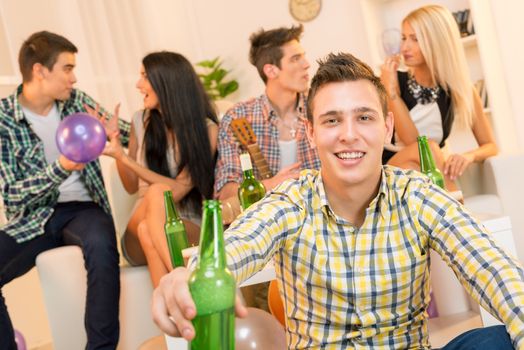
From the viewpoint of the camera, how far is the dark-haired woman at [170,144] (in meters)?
3.18

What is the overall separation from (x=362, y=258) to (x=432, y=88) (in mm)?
2164

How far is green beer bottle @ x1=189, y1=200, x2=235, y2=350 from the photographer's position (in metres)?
0.85

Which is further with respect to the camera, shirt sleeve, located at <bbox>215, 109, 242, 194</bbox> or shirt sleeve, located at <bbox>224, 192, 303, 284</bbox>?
shirt sleeve, located at <bbox>215, 109, 242, 194</bbox>

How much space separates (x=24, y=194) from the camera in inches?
120

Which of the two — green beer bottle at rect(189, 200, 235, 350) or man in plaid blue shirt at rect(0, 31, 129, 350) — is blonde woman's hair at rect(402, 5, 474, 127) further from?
green beer bottle at rect(189, 200, 235, 350)

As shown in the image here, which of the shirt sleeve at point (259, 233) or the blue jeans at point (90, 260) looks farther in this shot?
the blue jeans at point (90, 260)

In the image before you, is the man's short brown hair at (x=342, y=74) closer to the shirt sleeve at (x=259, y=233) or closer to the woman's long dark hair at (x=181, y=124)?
the shirt sleeve at (x=259, y=233)

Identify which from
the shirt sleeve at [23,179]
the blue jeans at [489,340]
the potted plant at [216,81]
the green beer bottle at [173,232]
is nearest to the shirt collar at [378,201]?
the blue jeans at [489,340]

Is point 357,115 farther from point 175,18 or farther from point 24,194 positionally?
point 175,18

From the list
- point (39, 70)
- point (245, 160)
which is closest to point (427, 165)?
point (245, 160)

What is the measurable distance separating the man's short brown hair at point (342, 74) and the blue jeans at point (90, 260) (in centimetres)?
163

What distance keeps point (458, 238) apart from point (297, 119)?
83.5 inches

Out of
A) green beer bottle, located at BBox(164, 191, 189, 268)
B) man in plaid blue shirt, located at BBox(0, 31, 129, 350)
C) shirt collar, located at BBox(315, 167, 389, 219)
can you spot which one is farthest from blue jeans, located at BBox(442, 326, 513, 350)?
man in plaid blue shirt, located at BBox(0, 31, 129, 350)

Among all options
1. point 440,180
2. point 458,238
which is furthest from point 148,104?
point 458,238
